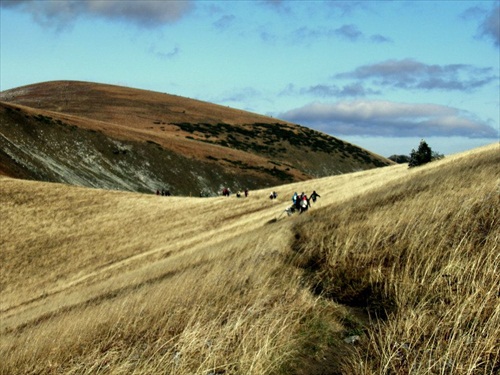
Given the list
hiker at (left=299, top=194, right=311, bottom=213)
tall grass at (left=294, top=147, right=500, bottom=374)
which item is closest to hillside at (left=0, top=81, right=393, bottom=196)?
hiker at (left=299, top=194, right=311, bottom=213)

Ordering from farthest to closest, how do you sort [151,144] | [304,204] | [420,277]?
[151,144] → [304,204] → [420,277]

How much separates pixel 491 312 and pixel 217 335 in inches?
124

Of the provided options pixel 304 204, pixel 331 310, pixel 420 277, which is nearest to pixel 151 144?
pixel 304 204

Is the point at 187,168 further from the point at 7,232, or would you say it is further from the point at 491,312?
the point at 491,312

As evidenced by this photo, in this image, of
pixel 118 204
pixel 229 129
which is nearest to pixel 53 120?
pixel 118 204

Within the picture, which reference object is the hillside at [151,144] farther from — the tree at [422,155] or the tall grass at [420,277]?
the tall grass at [420,277]

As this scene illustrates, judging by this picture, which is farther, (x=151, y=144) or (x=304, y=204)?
(x=151, y=144)

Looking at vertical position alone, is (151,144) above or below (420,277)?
above

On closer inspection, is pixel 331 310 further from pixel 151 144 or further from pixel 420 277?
pixel 151 144

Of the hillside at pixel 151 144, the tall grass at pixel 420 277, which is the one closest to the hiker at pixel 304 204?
the tall grass at pixel 420 277

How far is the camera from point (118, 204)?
49219 mm

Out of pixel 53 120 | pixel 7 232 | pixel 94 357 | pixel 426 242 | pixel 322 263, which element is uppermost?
pixel 53 120

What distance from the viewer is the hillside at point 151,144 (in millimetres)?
83750

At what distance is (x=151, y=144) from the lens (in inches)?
4232
